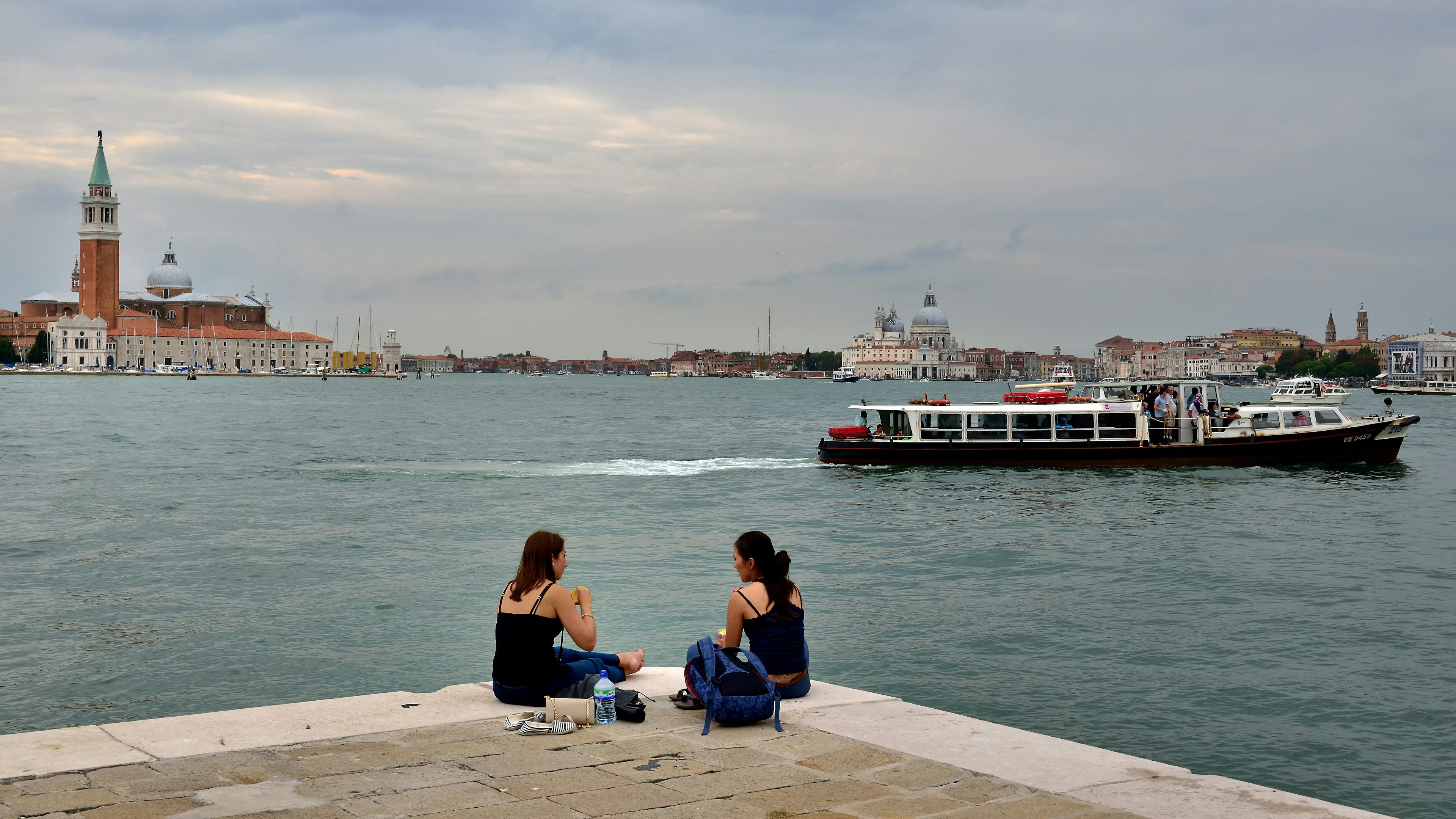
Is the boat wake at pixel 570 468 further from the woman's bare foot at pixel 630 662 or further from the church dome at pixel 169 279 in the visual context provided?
the church dome at pixel 169 279

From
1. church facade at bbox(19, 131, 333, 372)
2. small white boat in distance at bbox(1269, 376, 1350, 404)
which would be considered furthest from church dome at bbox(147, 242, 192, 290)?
small white boat in distance at bbox(1269, 376, 1350, 404)

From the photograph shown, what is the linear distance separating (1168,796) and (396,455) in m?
35.0

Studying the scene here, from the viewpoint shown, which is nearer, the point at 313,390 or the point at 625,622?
the point at 625,622

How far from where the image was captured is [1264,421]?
31703mm

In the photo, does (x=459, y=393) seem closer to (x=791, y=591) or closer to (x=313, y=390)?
(x=313, y=390)

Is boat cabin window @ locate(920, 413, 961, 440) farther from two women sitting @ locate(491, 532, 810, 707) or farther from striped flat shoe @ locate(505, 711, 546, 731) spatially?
striped flat shoe @ locate(505, 711, 546, 731)

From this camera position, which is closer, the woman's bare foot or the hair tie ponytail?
the hair tie ponytail

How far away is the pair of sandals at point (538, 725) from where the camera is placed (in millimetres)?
6043

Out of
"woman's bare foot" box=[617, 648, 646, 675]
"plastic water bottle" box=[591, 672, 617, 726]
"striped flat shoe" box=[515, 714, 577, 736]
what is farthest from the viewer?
"woman's bare foot" box=[617, 648, 646, 675]

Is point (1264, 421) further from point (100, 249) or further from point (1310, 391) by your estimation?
point (100, 249)

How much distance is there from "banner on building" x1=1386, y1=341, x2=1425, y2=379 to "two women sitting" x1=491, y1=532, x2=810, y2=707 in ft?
588

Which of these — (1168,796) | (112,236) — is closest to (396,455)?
(1168,796)

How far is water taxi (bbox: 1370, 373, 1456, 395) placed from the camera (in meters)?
137

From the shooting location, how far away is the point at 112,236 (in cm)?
15125
